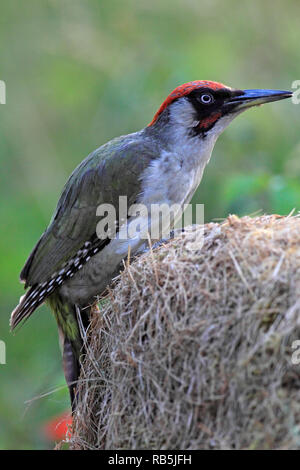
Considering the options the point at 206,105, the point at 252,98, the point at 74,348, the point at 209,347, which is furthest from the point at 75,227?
the point at 209,347

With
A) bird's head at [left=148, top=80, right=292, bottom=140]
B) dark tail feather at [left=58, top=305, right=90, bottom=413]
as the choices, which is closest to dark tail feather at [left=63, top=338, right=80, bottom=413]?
dark tail feather at [left=58, top=305, right=90, bottom=413]

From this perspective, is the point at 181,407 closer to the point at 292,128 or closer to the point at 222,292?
the point at 222,292

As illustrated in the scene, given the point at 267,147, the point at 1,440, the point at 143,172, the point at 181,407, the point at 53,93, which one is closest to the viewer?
the point at 181,407

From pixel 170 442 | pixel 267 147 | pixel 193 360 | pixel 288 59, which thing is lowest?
pixel 170 442

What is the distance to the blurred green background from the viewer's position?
5754 mm

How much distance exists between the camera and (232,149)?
5.82 metres

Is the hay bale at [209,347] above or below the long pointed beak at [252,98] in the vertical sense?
below

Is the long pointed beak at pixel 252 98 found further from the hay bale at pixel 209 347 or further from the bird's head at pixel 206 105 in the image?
the hay bale at pixel 209 347

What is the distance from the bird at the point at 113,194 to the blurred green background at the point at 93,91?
1169mm

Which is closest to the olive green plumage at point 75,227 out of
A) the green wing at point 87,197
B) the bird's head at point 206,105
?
the green wing at point 87,197

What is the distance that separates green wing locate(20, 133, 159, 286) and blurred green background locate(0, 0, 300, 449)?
1.34 m

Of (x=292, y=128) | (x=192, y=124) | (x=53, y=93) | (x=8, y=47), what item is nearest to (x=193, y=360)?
(x=192, y=124)

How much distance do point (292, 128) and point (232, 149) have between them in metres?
0.81

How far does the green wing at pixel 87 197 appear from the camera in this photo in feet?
12.5
